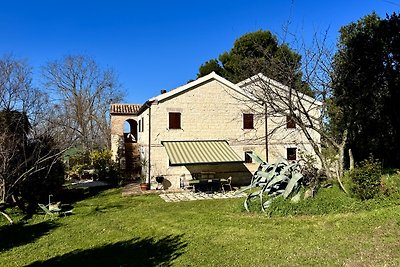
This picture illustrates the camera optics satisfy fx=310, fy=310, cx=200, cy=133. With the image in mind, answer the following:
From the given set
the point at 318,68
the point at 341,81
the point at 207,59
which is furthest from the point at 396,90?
the point at 207,59

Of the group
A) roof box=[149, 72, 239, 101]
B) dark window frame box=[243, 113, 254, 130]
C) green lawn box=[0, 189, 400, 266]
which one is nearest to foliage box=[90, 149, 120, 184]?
roof box=[149, 72, 239, 101]

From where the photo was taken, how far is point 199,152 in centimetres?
2634

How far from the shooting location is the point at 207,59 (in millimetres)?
55625

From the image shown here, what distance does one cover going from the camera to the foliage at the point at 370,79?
20.6 metres

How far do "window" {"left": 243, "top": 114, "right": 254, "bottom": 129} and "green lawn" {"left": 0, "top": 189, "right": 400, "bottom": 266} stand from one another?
13178 mm

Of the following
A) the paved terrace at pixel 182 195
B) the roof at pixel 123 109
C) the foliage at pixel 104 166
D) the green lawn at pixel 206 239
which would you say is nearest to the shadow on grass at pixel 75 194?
the paved terrace at pixel 182 195

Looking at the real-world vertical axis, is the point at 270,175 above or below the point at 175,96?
below

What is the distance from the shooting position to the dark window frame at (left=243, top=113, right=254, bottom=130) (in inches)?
1193

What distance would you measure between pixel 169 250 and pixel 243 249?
2822 millimetres

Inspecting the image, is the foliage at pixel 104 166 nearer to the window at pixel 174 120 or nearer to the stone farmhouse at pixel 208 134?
the stone farmhouse at pixel 208 134

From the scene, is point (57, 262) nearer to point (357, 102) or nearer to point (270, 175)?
point (270, 175)

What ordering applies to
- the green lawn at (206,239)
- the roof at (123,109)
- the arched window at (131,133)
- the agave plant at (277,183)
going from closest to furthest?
the green lawn at (206,239)
the agave plant at (277,183)
the roof at (123,109)
the arched window at (131,133)

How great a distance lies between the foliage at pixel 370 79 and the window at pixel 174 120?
1282 cm

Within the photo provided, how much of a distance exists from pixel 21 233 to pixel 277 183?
46.1 feet
